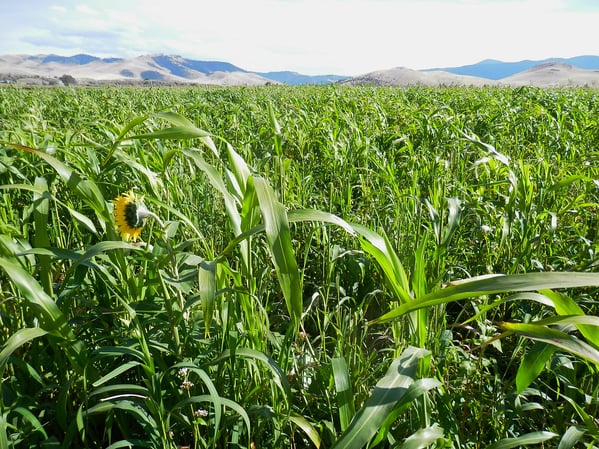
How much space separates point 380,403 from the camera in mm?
724

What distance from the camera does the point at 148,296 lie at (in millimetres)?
1287

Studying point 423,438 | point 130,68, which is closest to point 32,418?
point 423,438

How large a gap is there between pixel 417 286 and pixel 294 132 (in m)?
3.17

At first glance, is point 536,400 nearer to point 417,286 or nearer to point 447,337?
point 447,337

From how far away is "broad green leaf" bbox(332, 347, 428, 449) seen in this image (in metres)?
0.68

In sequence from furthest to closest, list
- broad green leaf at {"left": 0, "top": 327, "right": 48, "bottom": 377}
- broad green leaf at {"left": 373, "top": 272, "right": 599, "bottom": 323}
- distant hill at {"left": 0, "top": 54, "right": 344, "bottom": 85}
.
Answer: distant hill at {"left": 0, "top": 54, "right": 344, "bottom": 85} → broad green leaf at {"left": 0, "top": 327, "right": 48, "bottom": 377} → broad green leaf at {"left": 373, "top": 272, "right": 599, "bottom": 323}

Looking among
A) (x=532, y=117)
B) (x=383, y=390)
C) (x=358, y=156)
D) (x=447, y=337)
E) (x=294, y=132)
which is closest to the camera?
(x=383, y=390)

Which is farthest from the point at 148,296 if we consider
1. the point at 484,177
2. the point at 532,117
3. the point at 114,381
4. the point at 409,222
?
the point at 532,117

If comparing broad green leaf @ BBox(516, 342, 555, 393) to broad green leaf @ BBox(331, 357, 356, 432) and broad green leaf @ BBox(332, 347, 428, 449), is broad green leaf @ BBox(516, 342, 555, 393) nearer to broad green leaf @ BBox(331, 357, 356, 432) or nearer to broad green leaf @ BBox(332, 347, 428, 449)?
broad green leaf @ BBox(332, 347, 428, 449)

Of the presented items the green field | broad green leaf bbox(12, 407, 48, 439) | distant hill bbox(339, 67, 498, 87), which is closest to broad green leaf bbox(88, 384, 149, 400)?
the green field

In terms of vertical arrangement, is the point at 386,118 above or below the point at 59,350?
above

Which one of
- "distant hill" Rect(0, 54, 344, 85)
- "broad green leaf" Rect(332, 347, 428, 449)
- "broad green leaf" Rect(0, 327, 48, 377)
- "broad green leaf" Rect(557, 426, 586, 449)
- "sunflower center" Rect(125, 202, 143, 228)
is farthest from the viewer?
"distant hill" Rect(0, 54, 344, 85)

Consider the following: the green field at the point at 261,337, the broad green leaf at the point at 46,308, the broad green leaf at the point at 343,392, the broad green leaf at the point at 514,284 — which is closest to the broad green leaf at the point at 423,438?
the green field at the point at 261,337

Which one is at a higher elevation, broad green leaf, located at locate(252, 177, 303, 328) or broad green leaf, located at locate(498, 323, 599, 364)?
broad green leaf, located at locate(252, 177, 303, 328)
